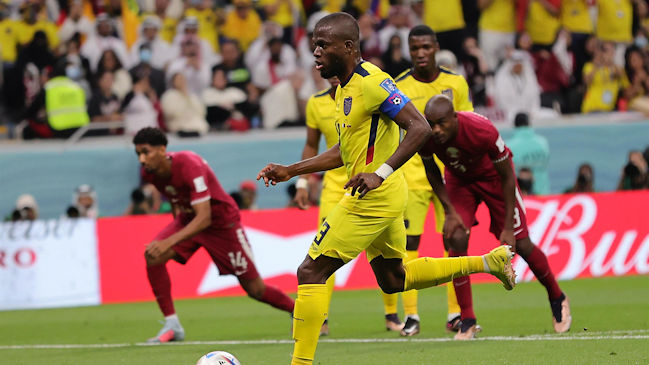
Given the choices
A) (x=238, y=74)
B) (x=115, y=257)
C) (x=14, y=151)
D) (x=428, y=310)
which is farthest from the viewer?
(x=238, y=74)

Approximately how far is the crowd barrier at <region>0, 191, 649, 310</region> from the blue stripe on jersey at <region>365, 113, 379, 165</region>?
8.22m

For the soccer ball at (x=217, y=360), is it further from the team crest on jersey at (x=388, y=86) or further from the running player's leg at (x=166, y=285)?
the running player's leg at (x=166, y=285)

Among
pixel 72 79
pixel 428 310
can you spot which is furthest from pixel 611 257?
pixel 72 79

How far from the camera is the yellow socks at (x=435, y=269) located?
24.5 ft

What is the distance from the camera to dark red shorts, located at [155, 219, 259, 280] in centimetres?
1036

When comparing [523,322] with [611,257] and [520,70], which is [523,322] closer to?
[611,257]

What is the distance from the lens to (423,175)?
1049 centimetres

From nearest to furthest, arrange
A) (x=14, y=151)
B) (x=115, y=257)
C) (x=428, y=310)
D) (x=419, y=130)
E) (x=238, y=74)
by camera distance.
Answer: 1. (x=419, y=130)
2. (x=428, y=310)
3. (x=115, y=257)
4. (x=14, y=151)
5. (x=238, y=74)

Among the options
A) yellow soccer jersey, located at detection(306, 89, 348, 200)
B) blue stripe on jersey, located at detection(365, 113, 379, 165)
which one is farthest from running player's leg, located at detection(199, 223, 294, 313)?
blue stripe on jersey, located at detection(365, 113, 379, 165)

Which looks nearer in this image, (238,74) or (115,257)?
(115,257)

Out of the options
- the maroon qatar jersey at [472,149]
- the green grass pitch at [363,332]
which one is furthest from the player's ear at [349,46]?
the green grass pitch at [363,332]

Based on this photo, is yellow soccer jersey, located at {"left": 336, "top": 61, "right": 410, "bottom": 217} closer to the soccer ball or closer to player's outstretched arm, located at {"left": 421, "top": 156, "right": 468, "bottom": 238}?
the soccer ball

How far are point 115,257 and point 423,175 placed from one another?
616 centimetres

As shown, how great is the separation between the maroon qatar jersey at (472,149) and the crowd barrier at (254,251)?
Result: 5.66m
